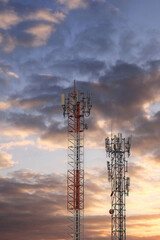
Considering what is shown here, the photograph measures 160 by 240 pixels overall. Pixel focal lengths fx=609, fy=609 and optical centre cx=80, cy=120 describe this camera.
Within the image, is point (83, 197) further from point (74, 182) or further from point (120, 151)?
point (120, 151)

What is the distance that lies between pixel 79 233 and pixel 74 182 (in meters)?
10.4

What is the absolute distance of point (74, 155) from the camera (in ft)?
416

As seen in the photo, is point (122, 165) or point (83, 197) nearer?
point (83, 197)

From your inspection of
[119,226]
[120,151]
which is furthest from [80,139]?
[119,226]

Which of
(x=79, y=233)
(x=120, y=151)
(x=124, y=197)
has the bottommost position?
(x=79, y=233)

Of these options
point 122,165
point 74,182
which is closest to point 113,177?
point 122,165

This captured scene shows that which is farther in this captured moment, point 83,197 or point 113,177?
point 113,177

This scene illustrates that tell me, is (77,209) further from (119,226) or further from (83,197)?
(119,226)

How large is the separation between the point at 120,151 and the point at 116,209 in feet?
41.6

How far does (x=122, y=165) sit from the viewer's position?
134m

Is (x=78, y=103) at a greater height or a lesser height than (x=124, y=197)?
greater

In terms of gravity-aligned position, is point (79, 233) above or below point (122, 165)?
below

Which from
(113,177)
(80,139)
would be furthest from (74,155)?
(113,177)

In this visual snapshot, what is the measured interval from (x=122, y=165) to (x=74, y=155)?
1323 cm
